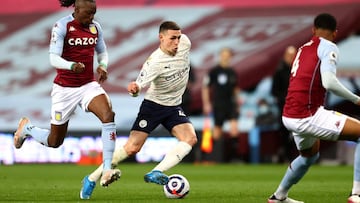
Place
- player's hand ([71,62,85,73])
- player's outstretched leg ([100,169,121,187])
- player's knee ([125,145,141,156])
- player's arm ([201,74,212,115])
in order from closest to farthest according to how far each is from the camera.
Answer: player's outstretched leg ([100,169,121,187])
player's hand ([71,62,85,73])
player's knee ([125,145,141,156])
player's arm ([201,74,212,115])

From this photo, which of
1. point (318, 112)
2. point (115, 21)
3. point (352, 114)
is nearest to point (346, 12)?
point (352, 114)

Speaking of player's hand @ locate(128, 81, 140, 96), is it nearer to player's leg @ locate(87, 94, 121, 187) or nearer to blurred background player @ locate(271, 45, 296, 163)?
player's leg @ locate(87, 94, 121, 187)

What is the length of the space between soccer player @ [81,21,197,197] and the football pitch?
54cm

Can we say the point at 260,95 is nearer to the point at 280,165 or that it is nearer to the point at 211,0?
the point at 280,165

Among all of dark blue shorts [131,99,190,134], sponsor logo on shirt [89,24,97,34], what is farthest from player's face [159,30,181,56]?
sponsor logo on shirt [89,24,97,34]

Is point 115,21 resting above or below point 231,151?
above

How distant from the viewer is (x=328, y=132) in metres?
9.06

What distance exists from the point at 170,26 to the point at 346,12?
10305 mm

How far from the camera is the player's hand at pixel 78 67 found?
976 cm

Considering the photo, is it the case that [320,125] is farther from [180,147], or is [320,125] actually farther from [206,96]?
[206,96]

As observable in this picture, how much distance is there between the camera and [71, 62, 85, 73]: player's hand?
9.76 metres

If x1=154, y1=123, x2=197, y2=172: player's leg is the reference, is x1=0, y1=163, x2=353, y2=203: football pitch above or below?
below

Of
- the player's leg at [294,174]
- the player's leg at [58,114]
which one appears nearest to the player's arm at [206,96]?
the player's leg at [58,114]

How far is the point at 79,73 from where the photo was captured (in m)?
10.4
